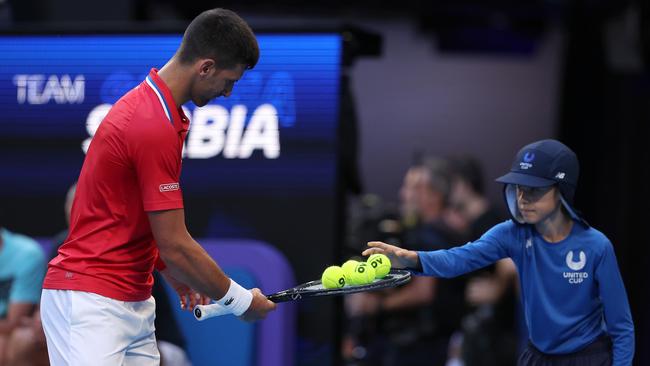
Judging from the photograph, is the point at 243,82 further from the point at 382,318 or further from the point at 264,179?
the point at 382,318

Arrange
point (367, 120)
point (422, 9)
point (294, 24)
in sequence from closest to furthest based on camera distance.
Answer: point (294, 24), point (422, 9), point (367, 120)

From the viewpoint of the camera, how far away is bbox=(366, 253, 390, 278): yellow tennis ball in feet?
14.5

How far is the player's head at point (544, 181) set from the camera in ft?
15.0

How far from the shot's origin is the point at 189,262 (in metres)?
4.13

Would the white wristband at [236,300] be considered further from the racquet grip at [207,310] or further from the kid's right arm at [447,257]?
the kid's right arm at [447,257]

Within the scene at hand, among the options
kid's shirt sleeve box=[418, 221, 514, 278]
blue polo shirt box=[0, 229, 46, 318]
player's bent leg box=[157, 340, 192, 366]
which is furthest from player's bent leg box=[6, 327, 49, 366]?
kid's shirt sleeve box=[418, 221, 514, 278]

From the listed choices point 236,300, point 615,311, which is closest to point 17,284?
point 236,300

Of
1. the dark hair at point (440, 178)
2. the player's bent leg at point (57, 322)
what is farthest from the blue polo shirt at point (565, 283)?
the dark hair at point (440, 178)

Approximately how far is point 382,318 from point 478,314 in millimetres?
722

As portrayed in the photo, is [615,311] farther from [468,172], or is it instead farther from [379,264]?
[468,172]

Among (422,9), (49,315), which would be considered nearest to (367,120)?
(422,9)

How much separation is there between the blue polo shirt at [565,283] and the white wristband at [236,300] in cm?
75

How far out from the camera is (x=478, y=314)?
8086 millimetres

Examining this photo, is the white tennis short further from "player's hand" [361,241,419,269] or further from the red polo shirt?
"player's hand" [361,241,419,269]
